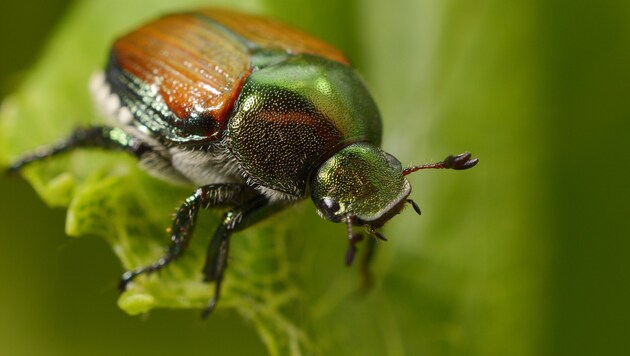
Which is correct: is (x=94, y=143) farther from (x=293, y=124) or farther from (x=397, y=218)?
(x=397, y=218)

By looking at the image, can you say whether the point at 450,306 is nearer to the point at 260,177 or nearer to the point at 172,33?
the point at 260,177

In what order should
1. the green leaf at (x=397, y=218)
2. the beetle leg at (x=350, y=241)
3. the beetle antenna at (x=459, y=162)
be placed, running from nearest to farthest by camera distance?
the beetle leg at (x=350, y=241) < the beetle antenna at (x=459, y=162) < the green leaf at (x=397, y=218)

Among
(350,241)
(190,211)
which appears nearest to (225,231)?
(190,211)

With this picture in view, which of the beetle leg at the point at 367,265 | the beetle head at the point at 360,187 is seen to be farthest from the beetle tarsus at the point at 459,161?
the beetle leg at the point at 367,265

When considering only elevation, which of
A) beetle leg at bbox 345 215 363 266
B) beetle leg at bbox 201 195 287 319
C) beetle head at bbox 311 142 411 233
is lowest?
beetle leg at bbox 201 195 287 319

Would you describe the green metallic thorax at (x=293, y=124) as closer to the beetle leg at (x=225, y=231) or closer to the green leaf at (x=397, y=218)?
the beetle leg at (x=225, y=231)

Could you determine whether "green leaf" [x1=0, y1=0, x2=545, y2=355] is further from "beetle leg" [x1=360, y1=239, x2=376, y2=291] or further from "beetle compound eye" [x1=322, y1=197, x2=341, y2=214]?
"beetle compound eye" [x1=322, y1=197, x2=341, y2=214]

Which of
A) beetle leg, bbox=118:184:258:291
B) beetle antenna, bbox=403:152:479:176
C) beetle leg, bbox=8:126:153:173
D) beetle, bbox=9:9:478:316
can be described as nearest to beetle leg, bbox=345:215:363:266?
beetle, bbox=9:9:478:316
